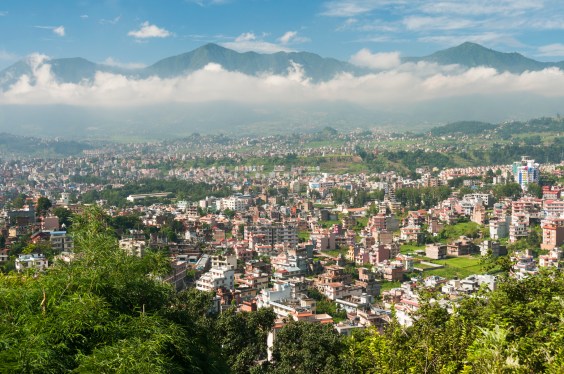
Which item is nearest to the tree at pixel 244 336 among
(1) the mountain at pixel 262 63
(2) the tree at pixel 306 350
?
(2) the tree at pixel 306 350

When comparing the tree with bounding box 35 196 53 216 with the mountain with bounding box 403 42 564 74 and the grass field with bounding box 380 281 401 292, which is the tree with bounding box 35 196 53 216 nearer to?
the grass field with bounding box 380 281 401 292

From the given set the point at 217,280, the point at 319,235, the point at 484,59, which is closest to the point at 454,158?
the point at 319,235

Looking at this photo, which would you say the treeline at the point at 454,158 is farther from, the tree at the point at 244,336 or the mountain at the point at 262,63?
the mountain at the point at 262,63

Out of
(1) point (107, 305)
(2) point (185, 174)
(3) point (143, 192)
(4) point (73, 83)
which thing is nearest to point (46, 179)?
(2) point (185, 174)

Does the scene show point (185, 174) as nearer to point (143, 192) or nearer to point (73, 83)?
point (143, 192)

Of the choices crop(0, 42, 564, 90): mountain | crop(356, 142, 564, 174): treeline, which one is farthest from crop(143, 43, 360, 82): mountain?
crop(356, 142, 564, 174): treeline

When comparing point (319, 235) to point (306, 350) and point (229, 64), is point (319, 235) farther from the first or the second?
point (229, 64)
